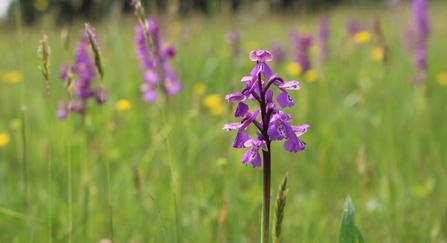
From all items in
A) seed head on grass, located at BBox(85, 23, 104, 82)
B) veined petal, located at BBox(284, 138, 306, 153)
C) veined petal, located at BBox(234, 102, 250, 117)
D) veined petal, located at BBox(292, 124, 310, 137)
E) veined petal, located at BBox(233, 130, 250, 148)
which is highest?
seed head on grass, located at BBox(85, 23, 104, 82)

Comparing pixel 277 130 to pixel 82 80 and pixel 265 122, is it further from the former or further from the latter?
pixel 82 80

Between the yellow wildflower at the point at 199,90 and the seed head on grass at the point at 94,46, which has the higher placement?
the yellow wildflower at the point at 199,90

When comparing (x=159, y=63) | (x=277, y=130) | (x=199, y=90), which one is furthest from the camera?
(x=199, y=90)

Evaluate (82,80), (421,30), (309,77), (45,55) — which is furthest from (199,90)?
(45,55)

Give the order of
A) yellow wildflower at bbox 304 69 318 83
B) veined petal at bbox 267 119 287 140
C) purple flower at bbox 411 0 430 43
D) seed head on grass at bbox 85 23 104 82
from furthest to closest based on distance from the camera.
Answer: yellow wildflower at bbox 304 69 318 83 → purple flower at bbox 411 0 430 43 → seed head on grass at bbox 85 23 104 82 → veined petal at bbox 267 119 287 140

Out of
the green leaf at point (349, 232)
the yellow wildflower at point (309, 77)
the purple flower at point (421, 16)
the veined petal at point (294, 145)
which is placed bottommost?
the green leaf at point (349, 232)

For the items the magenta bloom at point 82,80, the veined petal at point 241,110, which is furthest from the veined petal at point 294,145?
the magenta bloom at point 82,80

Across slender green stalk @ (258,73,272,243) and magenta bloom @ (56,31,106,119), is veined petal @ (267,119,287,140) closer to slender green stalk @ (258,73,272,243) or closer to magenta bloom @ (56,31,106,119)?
slender green stalk @ (258,73,272,243)

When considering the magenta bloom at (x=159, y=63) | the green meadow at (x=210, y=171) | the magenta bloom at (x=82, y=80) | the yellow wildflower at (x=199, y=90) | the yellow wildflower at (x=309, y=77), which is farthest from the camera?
the yellow wildflower at (x=309, y=77)

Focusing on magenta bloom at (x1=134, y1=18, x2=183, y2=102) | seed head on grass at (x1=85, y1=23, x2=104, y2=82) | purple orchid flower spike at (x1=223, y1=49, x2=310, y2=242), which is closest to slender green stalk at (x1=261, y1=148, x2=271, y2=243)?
purple orchid flower spike at (x1=223, y1=49, x2=310, y2=242)

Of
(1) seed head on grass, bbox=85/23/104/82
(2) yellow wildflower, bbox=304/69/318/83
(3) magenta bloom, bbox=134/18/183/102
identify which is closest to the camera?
(1) seed head on grass, bbox=85/23/104/82

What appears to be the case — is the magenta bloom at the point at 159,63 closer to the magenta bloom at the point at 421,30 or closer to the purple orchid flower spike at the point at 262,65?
the purple orchid flower spike at the point at 262,65

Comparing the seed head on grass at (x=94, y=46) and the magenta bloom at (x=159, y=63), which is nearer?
the seed head on grass at (x=94, y=46)

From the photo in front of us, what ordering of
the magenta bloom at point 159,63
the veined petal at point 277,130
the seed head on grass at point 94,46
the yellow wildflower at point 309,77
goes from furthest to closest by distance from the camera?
the yellow wildflower at point 309,77 → the magenta bloom at point 159,63 → the seed head on grass at point 94,46 → the veined petal at point 277,130
